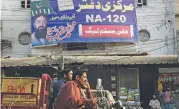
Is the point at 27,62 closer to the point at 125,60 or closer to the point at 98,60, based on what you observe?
the point at 98,60

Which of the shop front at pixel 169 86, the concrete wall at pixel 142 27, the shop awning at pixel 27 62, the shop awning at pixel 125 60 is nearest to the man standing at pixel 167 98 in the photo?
the shop front at pixel 169 86

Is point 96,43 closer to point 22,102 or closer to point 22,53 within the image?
point 22,53

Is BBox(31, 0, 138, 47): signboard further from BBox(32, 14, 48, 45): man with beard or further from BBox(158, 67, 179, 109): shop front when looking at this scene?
BBox(158, 67, 179, 109): shop front

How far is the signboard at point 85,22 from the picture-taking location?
1803 cm

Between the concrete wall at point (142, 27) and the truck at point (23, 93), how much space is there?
1163 cm

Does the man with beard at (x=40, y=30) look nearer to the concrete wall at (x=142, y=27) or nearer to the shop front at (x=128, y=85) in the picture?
the concrete wall at (x=142, y=27)

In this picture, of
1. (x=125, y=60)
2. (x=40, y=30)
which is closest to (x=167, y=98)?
(x=125, y=60)

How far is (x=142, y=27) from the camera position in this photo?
64.2 ft

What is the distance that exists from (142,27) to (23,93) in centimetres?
1349

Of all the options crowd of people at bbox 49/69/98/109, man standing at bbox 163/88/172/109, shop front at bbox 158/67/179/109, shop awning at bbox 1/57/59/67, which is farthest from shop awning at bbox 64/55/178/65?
crowd of people at bbox 49/69/98/109

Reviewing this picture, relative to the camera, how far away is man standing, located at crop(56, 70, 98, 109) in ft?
18.4

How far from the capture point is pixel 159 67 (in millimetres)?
16828

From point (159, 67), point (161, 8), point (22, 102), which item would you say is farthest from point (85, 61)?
point (22, 102)

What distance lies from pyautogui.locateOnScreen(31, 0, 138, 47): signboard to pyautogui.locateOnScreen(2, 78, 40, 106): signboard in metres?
11.0
